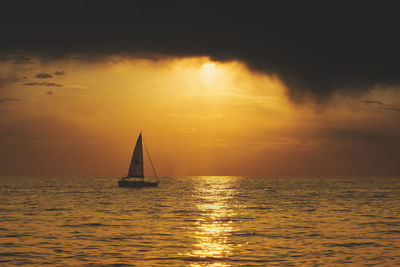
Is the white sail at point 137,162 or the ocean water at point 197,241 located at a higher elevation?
the white sail at point 137,162

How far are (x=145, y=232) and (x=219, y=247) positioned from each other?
32.9 ft

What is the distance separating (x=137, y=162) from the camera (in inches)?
5044

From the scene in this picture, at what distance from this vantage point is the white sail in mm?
127000

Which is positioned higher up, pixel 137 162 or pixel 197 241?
pixel 137 162

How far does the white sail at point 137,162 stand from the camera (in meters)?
127

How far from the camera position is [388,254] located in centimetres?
3186

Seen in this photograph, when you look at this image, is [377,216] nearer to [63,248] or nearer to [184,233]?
[184,233]

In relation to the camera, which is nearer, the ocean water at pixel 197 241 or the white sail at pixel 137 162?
the ocean water at pixel 197 241

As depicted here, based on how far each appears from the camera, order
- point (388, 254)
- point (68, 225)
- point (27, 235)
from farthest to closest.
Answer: point (68, 225) → point (27, 235) → point (388, 254)

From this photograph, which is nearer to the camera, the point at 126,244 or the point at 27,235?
the point at 126,244

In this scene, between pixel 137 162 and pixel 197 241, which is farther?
pixel 137 162

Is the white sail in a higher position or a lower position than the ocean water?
higher

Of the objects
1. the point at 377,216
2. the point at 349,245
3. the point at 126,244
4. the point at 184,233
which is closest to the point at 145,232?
the point at 184,233

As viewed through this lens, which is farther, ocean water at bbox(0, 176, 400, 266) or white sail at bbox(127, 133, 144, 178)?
white sail at bbox(127, 133, 144, 178)
